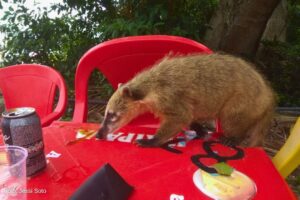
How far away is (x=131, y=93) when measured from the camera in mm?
2457

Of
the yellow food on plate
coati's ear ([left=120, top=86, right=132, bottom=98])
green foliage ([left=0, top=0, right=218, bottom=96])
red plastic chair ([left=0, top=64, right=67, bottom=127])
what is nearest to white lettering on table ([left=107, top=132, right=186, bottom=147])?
coati's ear ([left=120, top=86, right=132, bottom=98])

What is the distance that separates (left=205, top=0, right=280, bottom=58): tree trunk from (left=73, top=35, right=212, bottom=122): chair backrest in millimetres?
1741

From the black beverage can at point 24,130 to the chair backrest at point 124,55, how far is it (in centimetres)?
119

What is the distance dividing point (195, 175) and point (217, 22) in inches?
150

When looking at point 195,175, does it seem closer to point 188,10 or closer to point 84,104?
point 84,104

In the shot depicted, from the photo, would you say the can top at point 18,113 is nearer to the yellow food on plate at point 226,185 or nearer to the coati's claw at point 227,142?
the yellow food on plate at point 226,185

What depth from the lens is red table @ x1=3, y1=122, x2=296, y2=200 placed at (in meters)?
1.48

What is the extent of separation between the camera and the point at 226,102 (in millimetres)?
2559

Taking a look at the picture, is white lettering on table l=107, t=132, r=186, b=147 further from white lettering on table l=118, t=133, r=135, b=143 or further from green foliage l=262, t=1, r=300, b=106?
green foliage l=262, t=1, r=300, b=106

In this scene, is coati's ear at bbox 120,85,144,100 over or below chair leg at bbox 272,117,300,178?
over

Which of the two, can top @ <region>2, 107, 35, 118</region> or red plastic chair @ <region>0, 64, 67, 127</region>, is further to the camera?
red plastic chair @ <region>0, 64, 67, 127</region>

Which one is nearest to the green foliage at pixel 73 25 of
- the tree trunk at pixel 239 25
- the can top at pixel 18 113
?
the tree trunk at pixel 239 25

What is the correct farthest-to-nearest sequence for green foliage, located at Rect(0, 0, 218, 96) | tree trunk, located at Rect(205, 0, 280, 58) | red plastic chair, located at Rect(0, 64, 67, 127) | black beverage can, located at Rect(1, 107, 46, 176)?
green foliage, located at Rect(0, 0, 218, 96)
tree trunk, located at Rect(205, 0, 280, 58)
red plastic chair, located at Rect(0, 64, 67, 127)
black beverage can, located at Rect(1, 107, 46, 176)

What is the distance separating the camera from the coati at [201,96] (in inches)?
95.7
